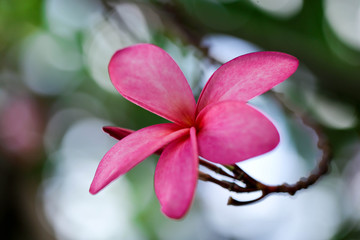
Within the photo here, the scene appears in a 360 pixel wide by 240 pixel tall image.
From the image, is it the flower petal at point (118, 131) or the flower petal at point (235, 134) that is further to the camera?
the flower petal at point (118, 131)

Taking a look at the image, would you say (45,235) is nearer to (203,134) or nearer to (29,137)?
(29,137)

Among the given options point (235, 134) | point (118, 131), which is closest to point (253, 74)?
point (235, 134)

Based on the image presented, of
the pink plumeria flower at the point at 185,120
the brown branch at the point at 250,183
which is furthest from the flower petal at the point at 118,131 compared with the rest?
the brown branch at the point at 250,183

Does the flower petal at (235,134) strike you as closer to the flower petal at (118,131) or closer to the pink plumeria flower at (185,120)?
the pink plumeria flower at (185,120)

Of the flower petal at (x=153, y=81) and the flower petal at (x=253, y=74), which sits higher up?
the flower petal at (x=253, y=74)

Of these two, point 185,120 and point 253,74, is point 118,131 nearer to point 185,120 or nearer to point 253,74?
point 185,120

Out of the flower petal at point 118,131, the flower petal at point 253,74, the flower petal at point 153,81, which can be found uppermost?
the flower petal at point 253,74
